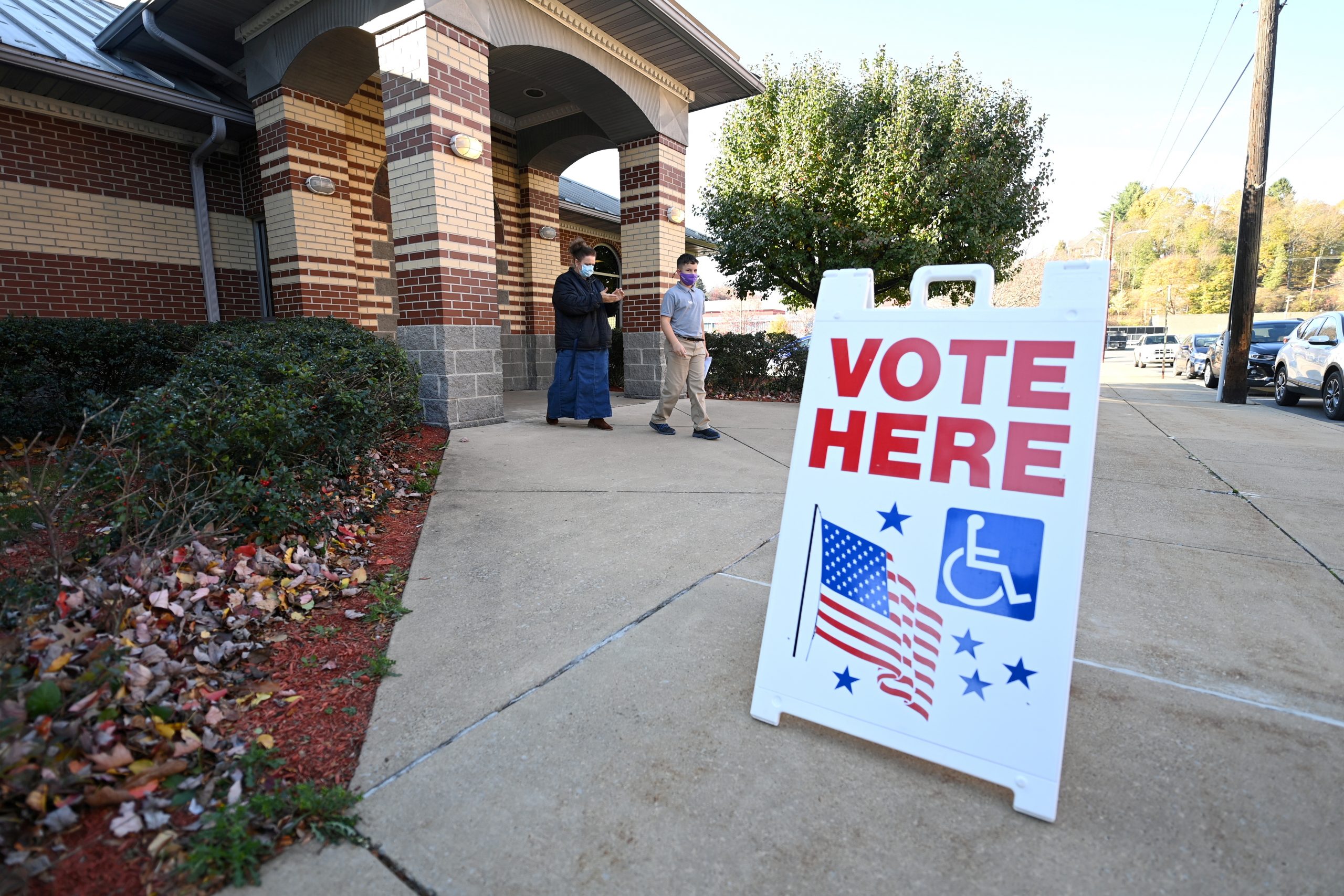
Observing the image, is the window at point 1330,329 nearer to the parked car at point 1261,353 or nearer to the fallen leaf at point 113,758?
the parked car at point 1261,353

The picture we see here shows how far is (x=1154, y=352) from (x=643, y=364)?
99.4ft

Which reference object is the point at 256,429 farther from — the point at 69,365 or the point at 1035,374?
the point at 69,365

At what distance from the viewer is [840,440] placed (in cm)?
206

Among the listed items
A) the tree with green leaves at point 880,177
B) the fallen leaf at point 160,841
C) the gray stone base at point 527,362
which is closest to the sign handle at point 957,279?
the fallen leaf at point 160,841

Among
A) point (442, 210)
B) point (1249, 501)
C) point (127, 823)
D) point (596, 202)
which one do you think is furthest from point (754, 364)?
point (127, 823)

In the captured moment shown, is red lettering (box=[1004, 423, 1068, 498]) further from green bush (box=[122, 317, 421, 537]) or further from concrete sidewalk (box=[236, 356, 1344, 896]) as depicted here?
green bush (box=[122, 317, 421, 537])

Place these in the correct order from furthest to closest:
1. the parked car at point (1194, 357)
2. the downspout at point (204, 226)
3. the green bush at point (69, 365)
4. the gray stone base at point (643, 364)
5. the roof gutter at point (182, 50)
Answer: the parked car at point (1194, 357), the gray stone base at point (643, 364), the downspout at point (204, 226), the roof gutter at point (182, 50), the green bush at point (69, 365)

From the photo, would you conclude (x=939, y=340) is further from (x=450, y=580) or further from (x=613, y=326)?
(x=613, y=326)

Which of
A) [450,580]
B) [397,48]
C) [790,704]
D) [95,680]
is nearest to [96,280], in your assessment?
[397,48]

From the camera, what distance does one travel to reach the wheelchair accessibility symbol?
176 cm

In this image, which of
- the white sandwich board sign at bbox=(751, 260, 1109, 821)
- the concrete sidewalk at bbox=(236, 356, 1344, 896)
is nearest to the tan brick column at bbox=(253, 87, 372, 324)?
the concrete sidewalk at bbox=(236, 356, 1344, 896)

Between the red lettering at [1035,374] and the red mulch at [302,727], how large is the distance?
2181 millimetres

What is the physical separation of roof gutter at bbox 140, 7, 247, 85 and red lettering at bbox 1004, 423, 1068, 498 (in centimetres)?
998

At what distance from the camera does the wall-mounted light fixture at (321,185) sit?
7.95 m
